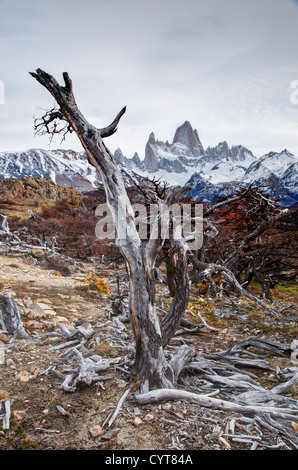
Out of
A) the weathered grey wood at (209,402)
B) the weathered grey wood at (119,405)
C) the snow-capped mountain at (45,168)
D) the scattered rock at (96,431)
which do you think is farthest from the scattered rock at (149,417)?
the snow-capped mountain at (45,168)

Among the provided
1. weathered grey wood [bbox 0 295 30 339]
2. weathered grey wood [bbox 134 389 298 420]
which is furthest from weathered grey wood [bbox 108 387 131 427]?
weathered grey wood [bbox 0 295 30 339]

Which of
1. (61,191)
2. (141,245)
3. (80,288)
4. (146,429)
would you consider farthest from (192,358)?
(61,191)

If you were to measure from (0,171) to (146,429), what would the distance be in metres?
190

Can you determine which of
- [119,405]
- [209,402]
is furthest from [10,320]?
[209,402]

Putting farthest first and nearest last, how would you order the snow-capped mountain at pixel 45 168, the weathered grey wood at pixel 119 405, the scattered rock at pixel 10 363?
the snow-capped mountain at pixel 45 168
the scattered rock at pixel 10 363
the weathered grey wood at pixel 119 405

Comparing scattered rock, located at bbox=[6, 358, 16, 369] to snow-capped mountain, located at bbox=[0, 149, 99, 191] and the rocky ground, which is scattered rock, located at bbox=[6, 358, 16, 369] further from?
snow-capped mountain, located at bbox=[0, 149, 99, 191]

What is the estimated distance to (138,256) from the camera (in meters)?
3.49

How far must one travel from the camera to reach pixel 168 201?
4.04 m

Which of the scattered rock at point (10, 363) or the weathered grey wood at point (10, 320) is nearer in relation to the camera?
the scattered rock at point (10, 363)

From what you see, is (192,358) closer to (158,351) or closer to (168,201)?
(158,351)

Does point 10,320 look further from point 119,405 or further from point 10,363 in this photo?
point 119,405

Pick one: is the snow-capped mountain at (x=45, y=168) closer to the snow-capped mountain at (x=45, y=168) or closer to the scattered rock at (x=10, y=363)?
the snow-capped mountain at (x=45, y=168)

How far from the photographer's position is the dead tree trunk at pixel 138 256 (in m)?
3.41

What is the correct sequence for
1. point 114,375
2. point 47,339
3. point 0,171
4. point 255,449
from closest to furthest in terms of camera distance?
point 255,449 < point 114,375 < point 47,339 < point 0,171
